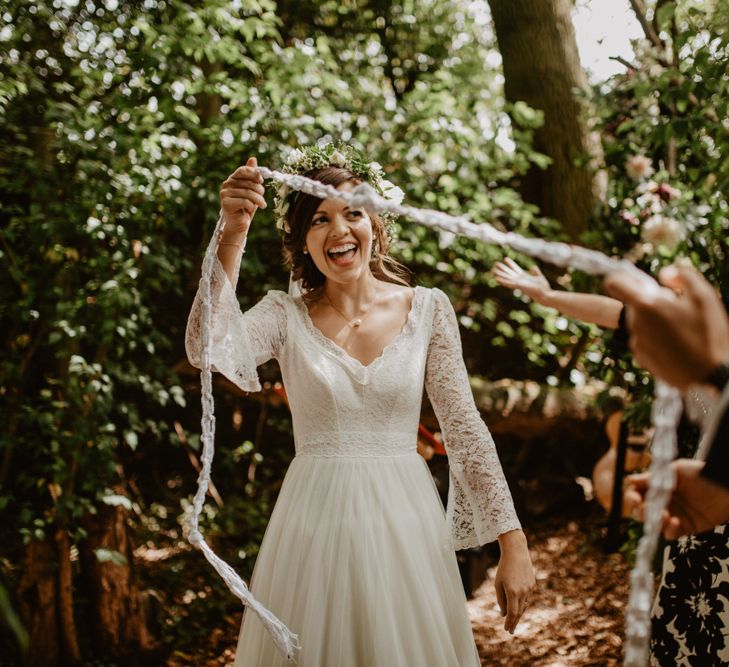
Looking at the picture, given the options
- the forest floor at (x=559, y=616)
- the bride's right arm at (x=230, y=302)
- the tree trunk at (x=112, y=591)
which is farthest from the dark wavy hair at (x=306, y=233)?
the forest floor at (x=559, y=616)

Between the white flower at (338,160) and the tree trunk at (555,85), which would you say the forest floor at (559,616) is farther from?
the white flower at (338,160)

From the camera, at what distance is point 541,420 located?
501cm

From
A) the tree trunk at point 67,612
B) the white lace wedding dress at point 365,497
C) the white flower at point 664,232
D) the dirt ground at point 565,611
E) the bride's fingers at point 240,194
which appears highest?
the bride's fingers at point 240,194

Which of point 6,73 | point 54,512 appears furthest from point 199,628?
point 6,73

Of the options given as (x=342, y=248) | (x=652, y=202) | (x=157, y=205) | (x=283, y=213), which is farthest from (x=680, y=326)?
(x=157, y=205)

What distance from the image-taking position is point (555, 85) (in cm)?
505

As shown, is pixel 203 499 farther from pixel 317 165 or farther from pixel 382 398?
pixel 317 165

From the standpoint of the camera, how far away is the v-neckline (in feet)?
6.64

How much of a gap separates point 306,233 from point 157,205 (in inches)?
57.9

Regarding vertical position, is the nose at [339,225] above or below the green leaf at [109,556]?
above

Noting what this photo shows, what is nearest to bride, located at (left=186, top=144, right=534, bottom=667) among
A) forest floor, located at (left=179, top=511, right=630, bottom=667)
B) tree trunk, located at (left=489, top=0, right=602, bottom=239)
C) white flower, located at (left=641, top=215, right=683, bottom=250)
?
white flower, located at (left=641, top=215, right=683, bottom=250)

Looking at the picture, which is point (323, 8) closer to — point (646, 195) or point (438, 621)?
point (646, 195)

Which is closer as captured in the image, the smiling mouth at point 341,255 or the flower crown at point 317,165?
the smiling mouth at point 341,255

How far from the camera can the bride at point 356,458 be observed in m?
1.81
